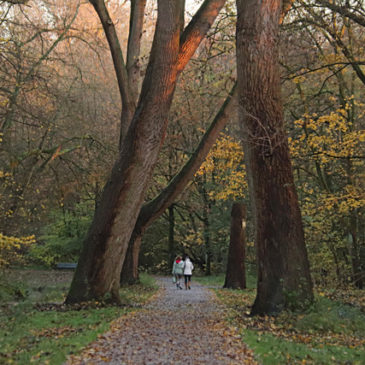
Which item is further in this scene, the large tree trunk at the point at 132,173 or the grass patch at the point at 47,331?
the large tree trunk at the point at 132,173

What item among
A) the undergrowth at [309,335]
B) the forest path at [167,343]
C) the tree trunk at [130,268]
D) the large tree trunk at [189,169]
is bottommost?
the forest path at [167,343]

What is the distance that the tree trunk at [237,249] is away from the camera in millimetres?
18031

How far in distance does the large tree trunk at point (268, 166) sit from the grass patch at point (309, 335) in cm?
56

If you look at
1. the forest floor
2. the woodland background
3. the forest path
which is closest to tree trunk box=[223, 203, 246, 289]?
the woodland background

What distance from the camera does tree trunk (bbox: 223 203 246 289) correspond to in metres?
18.0

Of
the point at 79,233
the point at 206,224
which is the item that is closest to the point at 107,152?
the point at 206,224

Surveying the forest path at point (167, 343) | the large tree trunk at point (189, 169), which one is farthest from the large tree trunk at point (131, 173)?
the large tree trunk at point (189, 169)

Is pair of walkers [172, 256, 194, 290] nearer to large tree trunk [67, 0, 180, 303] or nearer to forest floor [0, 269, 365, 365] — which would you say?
forest floor [0, 269, 365, 365]

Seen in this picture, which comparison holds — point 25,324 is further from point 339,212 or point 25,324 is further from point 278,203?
point 339,212

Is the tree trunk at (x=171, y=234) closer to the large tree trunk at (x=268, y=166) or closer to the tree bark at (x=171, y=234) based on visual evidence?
the tree bark at (x=171, y=234)

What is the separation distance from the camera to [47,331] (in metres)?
6.87

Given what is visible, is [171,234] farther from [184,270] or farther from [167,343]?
[167,343]

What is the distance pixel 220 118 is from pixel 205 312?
5.28m

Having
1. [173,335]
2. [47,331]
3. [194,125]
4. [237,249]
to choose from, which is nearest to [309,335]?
[173,335]
